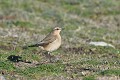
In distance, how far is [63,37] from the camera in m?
22.2

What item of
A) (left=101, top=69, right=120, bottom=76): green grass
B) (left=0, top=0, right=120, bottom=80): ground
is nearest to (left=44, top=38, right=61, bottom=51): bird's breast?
(left=0, top=0, right=120, bottom=80): ground

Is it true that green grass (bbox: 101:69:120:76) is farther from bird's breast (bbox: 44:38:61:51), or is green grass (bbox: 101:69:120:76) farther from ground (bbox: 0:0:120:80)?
bird's breast (bbox: 44:38:61:51)

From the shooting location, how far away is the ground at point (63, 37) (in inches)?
557

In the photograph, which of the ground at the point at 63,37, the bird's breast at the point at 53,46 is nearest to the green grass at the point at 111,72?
the ground at the point at 63,37

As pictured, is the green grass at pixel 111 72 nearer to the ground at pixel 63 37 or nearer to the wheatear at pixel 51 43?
the ground at pixel 63 37

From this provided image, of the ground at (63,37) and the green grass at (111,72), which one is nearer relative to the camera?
the green grass at (111,72)

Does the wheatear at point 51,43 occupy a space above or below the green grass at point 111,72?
below

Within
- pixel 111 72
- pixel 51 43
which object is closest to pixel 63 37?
pixel 51 43

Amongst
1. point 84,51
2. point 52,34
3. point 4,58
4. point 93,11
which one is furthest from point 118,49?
point 93,11

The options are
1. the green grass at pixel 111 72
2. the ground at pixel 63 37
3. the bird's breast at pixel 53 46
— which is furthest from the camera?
the bird's breast at pixel 53 46

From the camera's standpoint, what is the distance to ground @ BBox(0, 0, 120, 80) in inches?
557

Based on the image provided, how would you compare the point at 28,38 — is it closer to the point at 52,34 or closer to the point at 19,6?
the point at 52,34

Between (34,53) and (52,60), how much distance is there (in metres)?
1.68

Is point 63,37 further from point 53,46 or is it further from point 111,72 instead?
point 111,72
